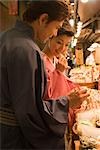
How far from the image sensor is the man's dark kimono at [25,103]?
1.72 meters

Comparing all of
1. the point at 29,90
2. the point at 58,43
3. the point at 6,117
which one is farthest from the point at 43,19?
the point at 58,43

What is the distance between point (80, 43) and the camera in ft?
61.1

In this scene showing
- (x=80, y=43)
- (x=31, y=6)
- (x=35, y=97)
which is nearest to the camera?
(x=35, y=97)

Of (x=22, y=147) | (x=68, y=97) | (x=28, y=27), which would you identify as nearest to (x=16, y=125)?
(x=22, y=147)

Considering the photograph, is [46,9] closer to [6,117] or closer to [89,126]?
[6,117]

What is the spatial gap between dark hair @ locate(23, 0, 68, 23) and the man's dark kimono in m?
0.10

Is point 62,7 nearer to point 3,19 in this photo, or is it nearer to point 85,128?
point 3,19

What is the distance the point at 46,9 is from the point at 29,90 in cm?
51

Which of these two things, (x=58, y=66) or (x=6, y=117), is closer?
(x=6, y=117)

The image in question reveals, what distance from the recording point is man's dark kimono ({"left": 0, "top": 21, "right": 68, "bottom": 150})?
5.65ft

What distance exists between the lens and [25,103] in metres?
1.71

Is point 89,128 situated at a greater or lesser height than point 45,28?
lesser

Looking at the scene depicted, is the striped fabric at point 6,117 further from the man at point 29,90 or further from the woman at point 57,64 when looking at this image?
the woman at point 57,64

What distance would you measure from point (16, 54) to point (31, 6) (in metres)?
0.32
